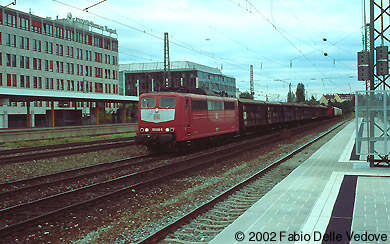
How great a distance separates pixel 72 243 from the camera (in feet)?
22.0

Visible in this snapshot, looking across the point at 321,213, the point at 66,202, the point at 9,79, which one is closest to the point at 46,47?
the point at 9,79

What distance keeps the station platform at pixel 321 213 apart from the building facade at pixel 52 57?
46.3 m

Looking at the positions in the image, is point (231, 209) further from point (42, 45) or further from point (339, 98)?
point (339, 98)

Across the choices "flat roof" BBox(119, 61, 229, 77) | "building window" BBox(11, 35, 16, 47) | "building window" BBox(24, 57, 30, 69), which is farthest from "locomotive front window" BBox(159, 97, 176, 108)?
"flat roof" BBox(119, 61, 229, 77)

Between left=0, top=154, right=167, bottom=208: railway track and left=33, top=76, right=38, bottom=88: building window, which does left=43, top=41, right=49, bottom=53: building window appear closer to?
left=33, top=76, right=38, bottom=88: building window

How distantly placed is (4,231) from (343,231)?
17.9ft

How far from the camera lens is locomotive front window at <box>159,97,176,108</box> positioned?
18703mm

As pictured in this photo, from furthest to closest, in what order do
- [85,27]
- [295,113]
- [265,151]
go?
[85,27], [295,113], [265,151]

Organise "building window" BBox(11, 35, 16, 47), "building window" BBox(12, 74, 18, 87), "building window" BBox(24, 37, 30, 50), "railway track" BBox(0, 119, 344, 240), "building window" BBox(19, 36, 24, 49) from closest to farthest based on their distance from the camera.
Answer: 1. "railway track" BBox(0, 119, 344, 240)
2. "building window" BBox(11, 35, 16, 47)
3. "building window" BBox(12, 74, 18, 87)
4. "building window" BBox(19, 36, 24, 49)
5. "building window" BBox(24, 37, 30, 50)

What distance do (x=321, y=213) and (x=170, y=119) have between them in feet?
39.7

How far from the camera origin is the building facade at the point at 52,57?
178 ft

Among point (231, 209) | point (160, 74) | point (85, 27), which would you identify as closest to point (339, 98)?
point (160, 74)

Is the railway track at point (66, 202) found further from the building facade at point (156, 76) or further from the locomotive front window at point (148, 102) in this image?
the building facade at point (156, 76)

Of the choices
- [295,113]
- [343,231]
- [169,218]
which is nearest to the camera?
[343,231]
